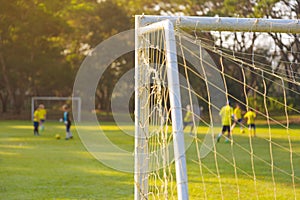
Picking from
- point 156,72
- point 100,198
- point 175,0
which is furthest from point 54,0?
point 156,72

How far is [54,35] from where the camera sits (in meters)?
51.8

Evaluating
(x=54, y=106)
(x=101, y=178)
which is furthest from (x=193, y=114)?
(x=54, y=106)

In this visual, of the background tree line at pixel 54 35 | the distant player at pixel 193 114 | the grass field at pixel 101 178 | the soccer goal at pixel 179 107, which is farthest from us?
the background tree line at pixel 54 35

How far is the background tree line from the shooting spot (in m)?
48.8

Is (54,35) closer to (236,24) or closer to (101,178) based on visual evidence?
(101,178)

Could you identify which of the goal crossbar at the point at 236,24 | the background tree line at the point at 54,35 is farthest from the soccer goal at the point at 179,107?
the background tree line at the point at 54,35

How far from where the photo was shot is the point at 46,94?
57125 mm

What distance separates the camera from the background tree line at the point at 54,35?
48.8 meters

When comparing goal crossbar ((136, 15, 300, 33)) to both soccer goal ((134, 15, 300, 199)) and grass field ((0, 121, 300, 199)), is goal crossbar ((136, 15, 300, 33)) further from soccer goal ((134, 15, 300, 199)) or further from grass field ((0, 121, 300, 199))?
grass field ((0, 121, 300, 199))

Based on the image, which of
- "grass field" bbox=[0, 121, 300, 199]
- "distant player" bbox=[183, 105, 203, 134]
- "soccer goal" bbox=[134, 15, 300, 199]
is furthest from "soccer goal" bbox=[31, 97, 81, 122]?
"soccer goal" bbox=[134, 15, 300, 199]

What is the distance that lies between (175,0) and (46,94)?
1567cm

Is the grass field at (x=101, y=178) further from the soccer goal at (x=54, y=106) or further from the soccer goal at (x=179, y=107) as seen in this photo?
the soccer goal at (x=54, y=106)

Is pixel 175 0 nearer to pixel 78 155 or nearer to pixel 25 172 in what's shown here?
pixel 78 155

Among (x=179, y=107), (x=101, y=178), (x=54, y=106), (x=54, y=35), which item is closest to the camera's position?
(x=179, y=107)
